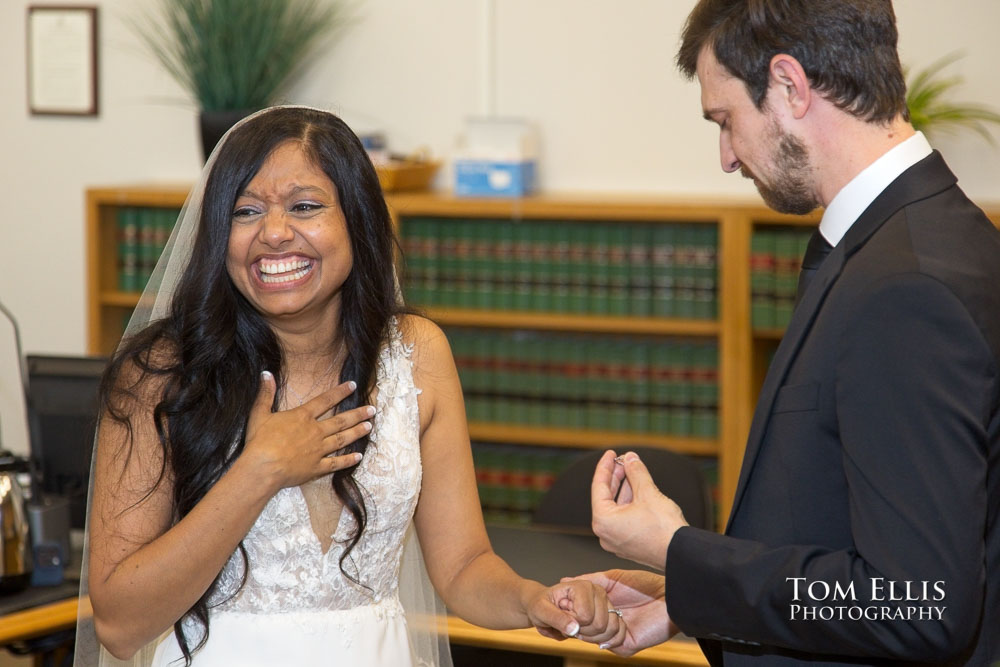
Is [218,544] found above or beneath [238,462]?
beneath

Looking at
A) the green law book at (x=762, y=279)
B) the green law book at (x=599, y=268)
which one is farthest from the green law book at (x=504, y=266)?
the green law book at (x=762, y=279)

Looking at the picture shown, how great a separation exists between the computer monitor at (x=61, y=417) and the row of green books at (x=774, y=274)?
7.27 ft

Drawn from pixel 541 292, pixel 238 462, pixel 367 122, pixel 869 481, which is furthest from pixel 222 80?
pixel 869 481

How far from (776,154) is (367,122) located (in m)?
3.40

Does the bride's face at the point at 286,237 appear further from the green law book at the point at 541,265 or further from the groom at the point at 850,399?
the green law book at the point at 541,265

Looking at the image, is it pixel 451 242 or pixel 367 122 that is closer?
pixel 451 242

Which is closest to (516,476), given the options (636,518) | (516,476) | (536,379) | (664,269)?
(516,476)

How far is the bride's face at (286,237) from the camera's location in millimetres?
1927

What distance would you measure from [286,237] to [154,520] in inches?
19.9

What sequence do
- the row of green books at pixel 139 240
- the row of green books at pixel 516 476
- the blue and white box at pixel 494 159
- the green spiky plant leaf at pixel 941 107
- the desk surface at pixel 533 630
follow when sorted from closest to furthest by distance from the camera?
the desk surface at pixel 533 630
the green spiky plant leaf at pixel 941 107
the blue and white box at pixel 494 159
the row of green books at pixel 516 476
the row of green books at pixel 139 240

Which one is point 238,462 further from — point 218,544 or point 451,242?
point 451,242

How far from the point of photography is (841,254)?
1.50 meters

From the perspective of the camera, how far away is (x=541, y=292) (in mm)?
4312

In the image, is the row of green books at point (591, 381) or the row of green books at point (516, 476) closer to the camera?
the row of green books at point (591, 381)
